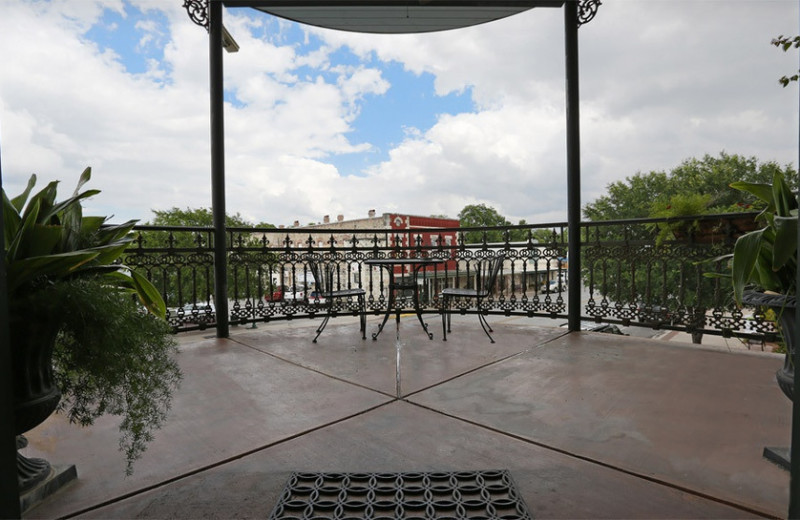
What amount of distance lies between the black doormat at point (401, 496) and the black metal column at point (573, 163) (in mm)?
2861

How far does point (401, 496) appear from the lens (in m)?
1.29

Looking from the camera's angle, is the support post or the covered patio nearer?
the support post

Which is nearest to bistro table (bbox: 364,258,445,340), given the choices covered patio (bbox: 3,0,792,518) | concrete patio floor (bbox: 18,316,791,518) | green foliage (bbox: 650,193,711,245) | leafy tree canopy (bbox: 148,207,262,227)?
covered patio (bbox: 3,0,792,518)

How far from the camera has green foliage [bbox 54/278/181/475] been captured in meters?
1.21

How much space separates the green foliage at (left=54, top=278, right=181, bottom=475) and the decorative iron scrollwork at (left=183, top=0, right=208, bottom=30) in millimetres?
3486

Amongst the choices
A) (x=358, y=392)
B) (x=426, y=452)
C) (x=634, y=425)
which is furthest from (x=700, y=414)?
(x=358, y=392)

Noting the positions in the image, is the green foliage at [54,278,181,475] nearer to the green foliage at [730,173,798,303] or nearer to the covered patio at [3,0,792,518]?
the covered patio at [3,0,792,518]

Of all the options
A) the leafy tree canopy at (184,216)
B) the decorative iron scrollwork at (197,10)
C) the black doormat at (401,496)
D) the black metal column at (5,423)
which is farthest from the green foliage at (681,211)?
the leafy tree canopy at (184,216)

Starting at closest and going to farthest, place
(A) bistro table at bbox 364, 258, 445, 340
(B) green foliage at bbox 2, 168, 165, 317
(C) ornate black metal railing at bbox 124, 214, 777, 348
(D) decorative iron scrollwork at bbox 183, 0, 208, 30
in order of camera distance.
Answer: (B) green foliage at bbox 2, 168, 165, 317, (C) ornate black metal railing at bbox 124, 214, 777, 348, (D) decorative iron scrollwork at bbox 183, 0, 208, 30, (A) bistro table at bbox 364, 258, 445, 340

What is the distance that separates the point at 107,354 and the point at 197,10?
377 cm

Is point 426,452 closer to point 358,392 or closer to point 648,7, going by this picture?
point 358,392

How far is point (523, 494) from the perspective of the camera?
1296 millimetres

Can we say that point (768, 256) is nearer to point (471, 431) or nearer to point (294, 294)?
point (471, 431)

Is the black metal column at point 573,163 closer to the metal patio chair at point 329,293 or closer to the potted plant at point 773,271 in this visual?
the metal patio chair at point 329,293
